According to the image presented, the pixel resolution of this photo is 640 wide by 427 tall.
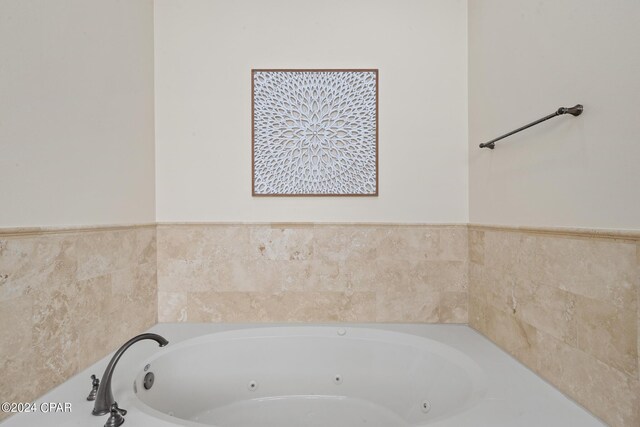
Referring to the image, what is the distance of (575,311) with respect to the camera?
1062 mm

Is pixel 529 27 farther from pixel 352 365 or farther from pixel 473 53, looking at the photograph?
pixel 352 365

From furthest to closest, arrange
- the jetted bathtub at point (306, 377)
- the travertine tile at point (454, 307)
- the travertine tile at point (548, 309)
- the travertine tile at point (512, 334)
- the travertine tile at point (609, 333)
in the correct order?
the travertine tile at point (454, 307) → the jetted bathtub at point (306, 377) → the travertine tile at point (512, 334) → the travertine tile at point (548, 309) → the travertine tile at point (609, 333)

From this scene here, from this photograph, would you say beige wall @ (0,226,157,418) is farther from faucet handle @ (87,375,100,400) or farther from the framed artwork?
the framed artwork

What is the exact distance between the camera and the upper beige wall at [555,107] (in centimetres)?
90

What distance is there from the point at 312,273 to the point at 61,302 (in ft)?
3.87

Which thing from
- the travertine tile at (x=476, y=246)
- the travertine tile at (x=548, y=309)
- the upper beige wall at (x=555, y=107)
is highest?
the upper beige wall at (x=555, y=107)

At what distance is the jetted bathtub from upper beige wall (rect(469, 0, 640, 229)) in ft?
2.67

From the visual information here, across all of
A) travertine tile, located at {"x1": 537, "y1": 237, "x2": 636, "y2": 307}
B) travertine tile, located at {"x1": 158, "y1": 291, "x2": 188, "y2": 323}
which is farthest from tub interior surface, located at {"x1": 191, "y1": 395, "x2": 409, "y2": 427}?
travertine tile, located at {"x1": 537, "y1": 237, "x2": 636, "y2": 307}

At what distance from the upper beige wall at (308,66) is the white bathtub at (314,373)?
0.68 m

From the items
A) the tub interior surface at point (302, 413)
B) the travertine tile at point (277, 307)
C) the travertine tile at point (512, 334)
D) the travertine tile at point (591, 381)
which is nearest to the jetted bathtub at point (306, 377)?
the tub interior surface at point (302, 413)

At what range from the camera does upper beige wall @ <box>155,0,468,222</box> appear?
1854mm

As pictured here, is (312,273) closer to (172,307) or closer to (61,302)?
(172,307)

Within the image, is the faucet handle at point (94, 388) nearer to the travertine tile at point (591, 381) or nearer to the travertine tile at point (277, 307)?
the travertine tile at point (277, 307)

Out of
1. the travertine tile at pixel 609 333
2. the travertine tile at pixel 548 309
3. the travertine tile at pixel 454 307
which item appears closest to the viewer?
the travertine tile at pixel 609 333
